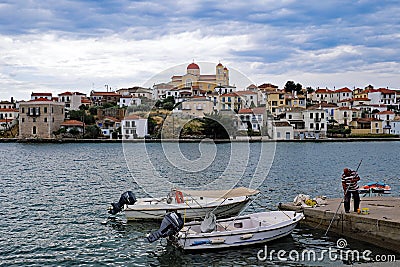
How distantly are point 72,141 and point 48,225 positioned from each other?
83.4 m

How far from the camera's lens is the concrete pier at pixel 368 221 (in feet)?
46.0

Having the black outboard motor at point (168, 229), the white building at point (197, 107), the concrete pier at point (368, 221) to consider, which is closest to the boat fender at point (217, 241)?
the black outboard motor at point (168, 229)

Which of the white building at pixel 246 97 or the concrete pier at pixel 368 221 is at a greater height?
the white building at pixel 246 97

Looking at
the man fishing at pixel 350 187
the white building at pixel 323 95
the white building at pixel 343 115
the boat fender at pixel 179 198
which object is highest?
the white building at pixel 323 95

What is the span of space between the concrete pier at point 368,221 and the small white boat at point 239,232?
3.14 feet

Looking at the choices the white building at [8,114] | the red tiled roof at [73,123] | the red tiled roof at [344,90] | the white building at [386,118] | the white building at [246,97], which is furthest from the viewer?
the red tiled roof at [344,90]

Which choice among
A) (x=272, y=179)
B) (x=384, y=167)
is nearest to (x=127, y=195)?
(x=272, y=179)

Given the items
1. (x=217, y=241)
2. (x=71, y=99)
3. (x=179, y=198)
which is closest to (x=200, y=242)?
(x=217, y=241)

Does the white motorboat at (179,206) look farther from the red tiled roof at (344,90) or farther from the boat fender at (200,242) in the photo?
the red tiled roof at (344,90)

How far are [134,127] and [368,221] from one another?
72700 millimetres

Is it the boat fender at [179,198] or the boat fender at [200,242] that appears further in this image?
the boat fender at [179,198]

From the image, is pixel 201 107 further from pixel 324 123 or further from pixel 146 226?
pixel 324 123

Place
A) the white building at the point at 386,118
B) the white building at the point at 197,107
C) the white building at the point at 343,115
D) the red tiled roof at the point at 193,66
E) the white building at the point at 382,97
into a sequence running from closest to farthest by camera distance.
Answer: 1. the red tiled roof at the point at 193,66
2. the white building at the point at 197,107
3. the white building at the point at 386,118
4. the white building at the point at 343,115
5. the white building at the point at 382,97

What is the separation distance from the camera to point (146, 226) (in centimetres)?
1870
